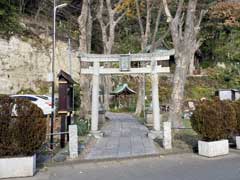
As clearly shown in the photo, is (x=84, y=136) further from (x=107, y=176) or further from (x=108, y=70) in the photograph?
(x=107, y=176)

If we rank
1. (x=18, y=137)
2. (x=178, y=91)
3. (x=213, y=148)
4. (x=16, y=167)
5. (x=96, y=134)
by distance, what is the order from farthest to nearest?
(x=178, y=91) < (x=96, y=134) < (x=213, y=148) < (x=18, y=137) < (x=16, y=167)

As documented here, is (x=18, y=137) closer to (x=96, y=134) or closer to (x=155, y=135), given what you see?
(x=96, y=134)

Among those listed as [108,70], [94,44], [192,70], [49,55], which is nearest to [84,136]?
[108,70]

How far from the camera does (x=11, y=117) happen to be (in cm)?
754

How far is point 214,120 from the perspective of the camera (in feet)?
31.3

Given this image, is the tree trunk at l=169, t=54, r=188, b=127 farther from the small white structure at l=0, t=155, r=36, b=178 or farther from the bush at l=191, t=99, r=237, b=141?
the small white structure at l=0, t=155, r=36, b=178

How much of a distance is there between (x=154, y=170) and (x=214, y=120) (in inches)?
107

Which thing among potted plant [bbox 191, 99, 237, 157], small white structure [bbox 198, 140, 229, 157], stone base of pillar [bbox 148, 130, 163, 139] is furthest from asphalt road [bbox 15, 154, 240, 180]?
stone base of pillar [bbox 148, 130, 163, 139]

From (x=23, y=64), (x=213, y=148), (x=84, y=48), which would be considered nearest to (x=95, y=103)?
(x=84, y=48)

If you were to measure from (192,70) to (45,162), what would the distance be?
36.3 meters

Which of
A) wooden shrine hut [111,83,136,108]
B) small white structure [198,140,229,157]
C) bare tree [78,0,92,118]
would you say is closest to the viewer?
small white structure [198,140,229,157]

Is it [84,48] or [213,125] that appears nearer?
[213,125]

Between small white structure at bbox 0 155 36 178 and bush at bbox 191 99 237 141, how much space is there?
4.89 meters

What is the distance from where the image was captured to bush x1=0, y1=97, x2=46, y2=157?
7461 mm
